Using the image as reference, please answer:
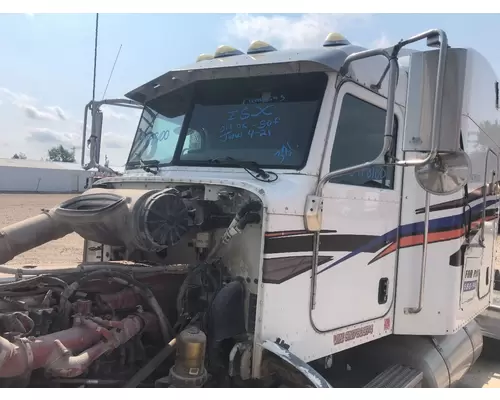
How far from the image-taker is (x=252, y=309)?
9.59ft

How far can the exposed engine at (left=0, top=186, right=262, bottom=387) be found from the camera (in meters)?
2.54

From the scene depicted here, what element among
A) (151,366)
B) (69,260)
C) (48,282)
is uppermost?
(48,282)

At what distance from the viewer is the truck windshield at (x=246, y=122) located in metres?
3.29

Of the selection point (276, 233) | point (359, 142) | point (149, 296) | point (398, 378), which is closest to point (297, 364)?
point (276, 233)

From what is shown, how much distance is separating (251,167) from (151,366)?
130cm

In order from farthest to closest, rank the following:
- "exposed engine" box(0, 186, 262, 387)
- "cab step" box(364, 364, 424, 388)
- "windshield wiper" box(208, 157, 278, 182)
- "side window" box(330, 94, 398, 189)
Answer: "cab step" box(364, 364, 424, 388)
"side window" box(330, 94, 398, 189)
"windshield wiper" box(208, 157, 278, 182)
"exposed engine" box(0, 186, 262, 387)

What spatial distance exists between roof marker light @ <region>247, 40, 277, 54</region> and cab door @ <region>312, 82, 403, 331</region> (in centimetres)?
65

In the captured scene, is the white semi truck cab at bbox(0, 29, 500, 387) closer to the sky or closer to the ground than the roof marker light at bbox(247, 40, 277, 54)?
closer to the ground

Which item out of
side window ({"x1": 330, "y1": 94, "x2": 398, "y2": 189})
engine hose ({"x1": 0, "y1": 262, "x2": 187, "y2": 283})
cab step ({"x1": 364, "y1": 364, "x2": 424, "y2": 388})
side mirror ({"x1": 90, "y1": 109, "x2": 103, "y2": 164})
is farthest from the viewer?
side mirror ({"x1": 90, "y1": 109, "x2": 103, "y2": 164})

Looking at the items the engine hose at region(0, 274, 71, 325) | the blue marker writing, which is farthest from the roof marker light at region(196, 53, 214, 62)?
the engine hose at region(0, 274, 71, 325)

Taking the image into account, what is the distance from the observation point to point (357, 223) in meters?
3.42

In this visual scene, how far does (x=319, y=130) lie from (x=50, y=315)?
1.87 m

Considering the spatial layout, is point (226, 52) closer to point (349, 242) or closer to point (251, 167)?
point (251, 167)

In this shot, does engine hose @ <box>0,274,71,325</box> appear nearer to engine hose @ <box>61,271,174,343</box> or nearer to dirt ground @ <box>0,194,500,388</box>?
engine hose @ <box>61,271,174,343</box>
